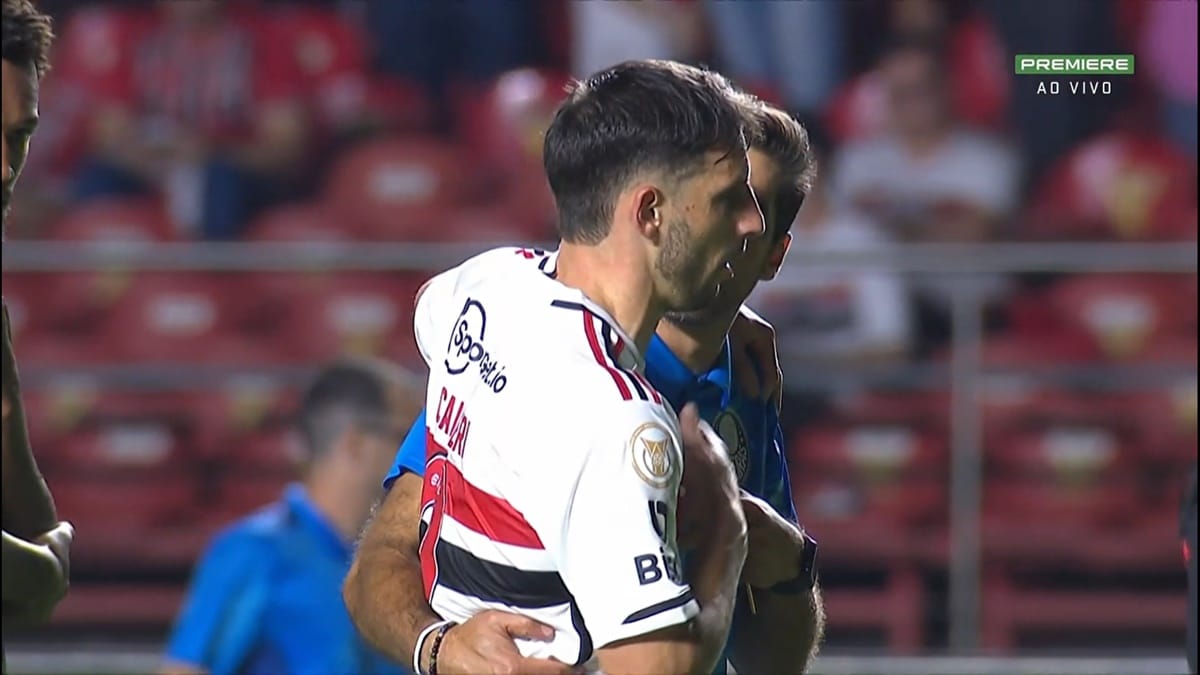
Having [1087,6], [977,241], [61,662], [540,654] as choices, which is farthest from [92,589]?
[540,654]

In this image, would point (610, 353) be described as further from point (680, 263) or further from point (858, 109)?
point (858, 109)

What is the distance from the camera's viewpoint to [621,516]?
2.21 meters

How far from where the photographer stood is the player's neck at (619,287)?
96.1 inches

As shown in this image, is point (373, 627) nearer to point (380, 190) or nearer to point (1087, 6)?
point (1087, 6)

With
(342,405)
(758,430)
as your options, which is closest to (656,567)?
(758,430)

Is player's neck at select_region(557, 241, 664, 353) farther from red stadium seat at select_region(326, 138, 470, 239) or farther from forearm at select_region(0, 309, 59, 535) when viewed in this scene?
red stadium seat at select_region(326, 138, 470, 239)

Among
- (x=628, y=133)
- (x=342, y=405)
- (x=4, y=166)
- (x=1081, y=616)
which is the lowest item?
(x=1081, y=616)

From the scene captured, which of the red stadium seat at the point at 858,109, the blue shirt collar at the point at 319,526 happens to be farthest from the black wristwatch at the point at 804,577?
the red stadium seat at the point at 858,109

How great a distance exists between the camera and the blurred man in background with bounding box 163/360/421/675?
15.6 feet

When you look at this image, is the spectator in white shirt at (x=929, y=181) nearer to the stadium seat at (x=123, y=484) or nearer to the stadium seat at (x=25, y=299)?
the stadium seat at (x=123, y=484)

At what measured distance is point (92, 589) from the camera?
7168 mm

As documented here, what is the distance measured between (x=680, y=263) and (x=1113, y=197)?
549 centimetres

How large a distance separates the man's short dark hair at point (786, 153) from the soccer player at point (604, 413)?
Result: 1.56 ft

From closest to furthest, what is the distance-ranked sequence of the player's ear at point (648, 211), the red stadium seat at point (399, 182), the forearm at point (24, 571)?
the forearm at point (24, 571)
the player's ear at point (648, 211)
the red stadium seat at point (399, 182)
